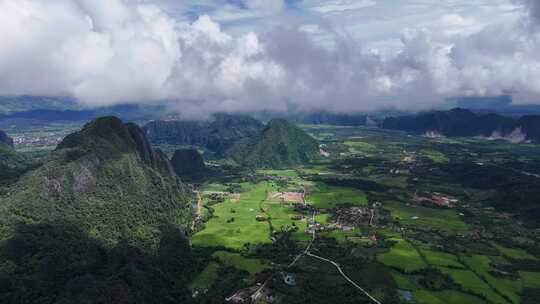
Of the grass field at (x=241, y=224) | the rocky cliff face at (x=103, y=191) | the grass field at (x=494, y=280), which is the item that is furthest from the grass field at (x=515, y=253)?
the rocky cliff face at (x=103, y=191)

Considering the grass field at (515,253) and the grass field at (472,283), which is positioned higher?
the grass field at (515,253)

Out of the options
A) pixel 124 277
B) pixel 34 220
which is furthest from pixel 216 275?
pixel 34 220

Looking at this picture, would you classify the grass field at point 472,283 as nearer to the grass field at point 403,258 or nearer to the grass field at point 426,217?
the grass field at point 403,258

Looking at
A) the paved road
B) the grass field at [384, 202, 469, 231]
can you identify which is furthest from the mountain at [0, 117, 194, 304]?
the grass field at [384, 202, 469, 231]

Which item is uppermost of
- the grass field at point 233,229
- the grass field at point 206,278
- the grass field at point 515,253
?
the grass field at point 515,253

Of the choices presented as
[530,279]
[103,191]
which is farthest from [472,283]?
[103,191]

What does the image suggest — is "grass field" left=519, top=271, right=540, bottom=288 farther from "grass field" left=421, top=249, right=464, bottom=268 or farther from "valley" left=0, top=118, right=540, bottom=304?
"grass field" left=421, top=249, right=464, bottom=268

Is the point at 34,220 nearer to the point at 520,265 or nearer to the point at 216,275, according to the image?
the point at 216,275
